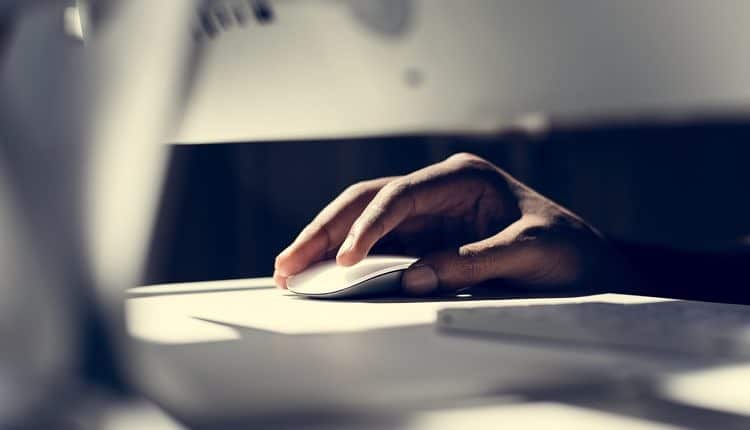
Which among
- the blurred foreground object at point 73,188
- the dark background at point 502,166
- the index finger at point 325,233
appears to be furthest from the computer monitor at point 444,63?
the dark background at point 502,166

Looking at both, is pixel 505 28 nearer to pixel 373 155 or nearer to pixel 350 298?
pixel 350 298

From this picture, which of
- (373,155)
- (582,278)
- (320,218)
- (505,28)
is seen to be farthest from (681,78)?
(373,155)

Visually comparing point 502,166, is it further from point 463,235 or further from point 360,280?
point 360,280

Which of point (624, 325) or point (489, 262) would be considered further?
point (489, 262)

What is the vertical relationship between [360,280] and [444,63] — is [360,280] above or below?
below

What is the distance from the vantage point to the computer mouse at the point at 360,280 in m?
0.79

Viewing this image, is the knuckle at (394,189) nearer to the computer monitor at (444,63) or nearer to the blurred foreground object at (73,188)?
the computer monitor at (444,63)

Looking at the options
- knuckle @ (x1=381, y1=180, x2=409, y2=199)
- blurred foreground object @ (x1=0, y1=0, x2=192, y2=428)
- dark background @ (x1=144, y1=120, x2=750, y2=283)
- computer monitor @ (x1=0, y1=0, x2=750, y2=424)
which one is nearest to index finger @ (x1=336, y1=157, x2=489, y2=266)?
knuckle @ (x1=381, y1=180, x2=409, y2=199)

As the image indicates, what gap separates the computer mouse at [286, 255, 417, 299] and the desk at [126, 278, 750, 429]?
133mm

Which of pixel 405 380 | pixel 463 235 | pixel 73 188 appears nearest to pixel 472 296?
pixel 463 235

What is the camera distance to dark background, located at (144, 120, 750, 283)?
4.91 ft

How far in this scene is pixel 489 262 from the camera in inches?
32.2

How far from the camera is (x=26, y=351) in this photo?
0.32 meters

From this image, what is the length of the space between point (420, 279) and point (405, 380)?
0.37m
